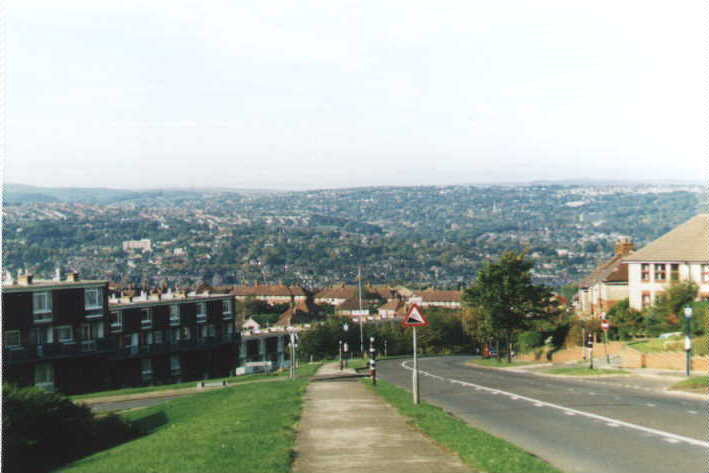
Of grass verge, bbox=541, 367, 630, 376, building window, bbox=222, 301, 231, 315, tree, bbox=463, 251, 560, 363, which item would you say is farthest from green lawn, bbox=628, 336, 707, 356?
building window, bbox=222, 301, 231, 315

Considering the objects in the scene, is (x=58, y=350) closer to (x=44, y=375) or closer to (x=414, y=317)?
(x=44, y=375)

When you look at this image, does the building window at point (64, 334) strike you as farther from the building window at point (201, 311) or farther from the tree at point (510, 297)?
the tree at point (510, 297)

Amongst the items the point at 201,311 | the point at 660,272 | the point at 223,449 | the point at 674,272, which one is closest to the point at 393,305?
the point at 201,311

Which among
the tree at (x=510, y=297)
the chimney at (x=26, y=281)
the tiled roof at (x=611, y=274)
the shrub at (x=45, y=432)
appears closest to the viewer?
the shrub at (x=45, y=432)

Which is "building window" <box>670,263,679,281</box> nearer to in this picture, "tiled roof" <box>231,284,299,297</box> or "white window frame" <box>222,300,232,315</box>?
"white window frame" <box>222,300,232,315</box>

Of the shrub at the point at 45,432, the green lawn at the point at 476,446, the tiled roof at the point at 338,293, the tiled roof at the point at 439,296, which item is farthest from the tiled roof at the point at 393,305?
the green lawn at the point at 476,446

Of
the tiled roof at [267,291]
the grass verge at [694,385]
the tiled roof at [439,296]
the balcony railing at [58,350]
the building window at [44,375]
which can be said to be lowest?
the tiled roof at [439,296]

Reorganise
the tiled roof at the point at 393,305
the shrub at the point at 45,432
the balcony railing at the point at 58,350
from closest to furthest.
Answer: the shrub at the point at 45,432 → the balcony railing at the point at 58,350 → the tiled roof at the point at 393,305

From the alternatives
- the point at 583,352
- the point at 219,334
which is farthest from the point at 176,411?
the point at 219,334
